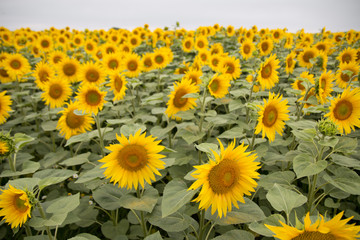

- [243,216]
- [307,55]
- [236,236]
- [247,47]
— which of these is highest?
[247,47]

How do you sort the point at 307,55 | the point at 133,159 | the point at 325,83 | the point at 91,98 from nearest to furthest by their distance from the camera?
the point at 133,159 < the point at 91,98 < the point at 325,83 < the point at 307,55

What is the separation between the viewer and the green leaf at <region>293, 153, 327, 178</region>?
6.08 feet

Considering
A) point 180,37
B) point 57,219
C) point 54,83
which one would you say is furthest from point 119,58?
point 180,37

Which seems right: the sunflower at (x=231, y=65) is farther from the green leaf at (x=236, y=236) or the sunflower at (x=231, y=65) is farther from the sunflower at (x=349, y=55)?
the green leaf at (x=236, y=236)

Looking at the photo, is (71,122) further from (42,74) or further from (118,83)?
(42,74)

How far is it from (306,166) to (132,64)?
3.98 m

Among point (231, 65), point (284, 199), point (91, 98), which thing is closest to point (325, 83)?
point (231, 65)

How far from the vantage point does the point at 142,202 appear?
195 centimetres

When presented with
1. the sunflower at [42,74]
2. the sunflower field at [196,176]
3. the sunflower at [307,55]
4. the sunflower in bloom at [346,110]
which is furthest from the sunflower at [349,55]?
the sunflower at [42,74]

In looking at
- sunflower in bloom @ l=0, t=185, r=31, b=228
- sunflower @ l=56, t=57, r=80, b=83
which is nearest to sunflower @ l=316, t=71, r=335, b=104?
sunflower in bloom @ l=0, t=185, r=31, b=228

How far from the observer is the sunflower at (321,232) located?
972 millimetres

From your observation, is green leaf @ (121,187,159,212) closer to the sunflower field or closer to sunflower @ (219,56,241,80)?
the sunflower field

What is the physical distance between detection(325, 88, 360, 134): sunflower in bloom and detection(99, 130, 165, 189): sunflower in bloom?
187 cm

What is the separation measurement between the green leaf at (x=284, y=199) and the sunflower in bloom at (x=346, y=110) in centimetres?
109
